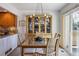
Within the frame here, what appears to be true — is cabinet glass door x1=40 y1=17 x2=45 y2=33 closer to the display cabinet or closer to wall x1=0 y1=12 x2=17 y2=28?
the display cabinet

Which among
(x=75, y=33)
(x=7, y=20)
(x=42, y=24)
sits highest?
(x=7, y=20)

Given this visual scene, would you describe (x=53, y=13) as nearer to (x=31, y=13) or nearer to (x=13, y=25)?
(x=31, y=13)

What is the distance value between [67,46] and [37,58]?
3.84m

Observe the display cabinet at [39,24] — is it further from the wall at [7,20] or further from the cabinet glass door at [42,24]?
the wall at [7,20]

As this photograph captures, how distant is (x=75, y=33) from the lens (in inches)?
176

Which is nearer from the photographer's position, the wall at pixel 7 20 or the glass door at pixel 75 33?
the glass door at pixel 75 33

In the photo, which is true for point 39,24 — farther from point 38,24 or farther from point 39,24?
point 38,24

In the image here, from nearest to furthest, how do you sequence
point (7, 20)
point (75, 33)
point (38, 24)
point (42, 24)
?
point (75, 33) < point (42, 24) < point (38, 24) < point (7, 20)

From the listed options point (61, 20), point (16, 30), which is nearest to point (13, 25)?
point (16, 30)

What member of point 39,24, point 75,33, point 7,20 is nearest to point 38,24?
point 39,24

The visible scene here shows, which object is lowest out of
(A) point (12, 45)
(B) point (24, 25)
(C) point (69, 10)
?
(A) point (12, 45)

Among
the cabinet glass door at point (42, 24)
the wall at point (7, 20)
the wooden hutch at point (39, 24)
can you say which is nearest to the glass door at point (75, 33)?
the wooden hutch at point (39, 24)

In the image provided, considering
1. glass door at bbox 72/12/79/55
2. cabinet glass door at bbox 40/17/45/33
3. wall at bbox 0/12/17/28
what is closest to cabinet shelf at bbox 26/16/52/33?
cabinet glass door at bbox 40/17/45/33

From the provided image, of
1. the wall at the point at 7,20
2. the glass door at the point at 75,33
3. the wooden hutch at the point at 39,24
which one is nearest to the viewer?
the glass door at the point at 75,33
